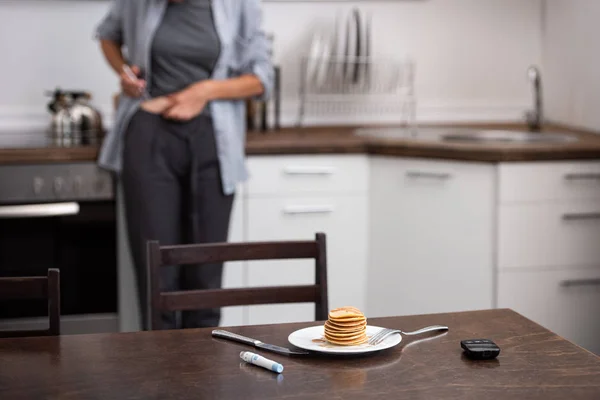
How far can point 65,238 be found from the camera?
137 inches

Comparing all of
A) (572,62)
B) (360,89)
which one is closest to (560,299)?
(572,62)

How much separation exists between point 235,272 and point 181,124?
2.26ft

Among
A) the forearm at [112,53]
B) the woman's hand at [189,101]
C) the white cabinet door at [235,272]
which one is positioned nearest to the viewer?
the woman's hand at [189,101]

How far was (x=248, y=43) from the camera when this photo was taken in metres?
3.31

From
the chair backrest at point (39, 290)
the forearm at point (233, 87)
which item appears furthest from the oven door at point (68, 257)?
the chair backrest at point (39, 290)

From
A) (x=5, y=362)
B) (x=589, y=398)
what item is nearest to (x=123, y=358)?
(x=5, y=362)

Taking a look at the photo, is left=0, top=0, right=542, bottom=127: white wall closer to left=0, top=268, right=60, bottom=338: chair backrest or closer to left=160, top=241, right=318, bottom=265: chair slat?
left=160, top=241, right=318, bottom=265: chair slat

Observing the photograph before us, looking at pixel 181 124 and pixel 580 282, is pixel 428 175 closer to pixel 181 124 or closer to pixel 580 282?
pixel 580 282

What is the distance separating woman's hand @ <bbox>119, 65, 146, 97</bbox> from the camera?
315 cm

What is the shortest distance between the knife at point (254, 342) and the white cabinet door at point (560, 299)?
1805 millimetres

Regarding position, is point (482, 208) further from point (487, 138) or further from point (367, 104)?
point (367, 104)

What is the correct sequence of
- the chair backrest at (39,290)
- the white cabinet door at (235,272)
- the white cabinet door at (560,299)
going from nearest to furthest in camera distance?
1. the chair backrest at (39,290)
2. the white cabinet door at (560,299)
3. the white cabinet door at (235,272)

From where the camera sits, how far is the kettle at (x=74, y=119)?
3.65m

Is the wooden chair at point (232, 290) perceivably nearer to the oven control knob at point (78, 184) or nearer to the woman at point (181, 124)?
the woman at point (181, 124)
